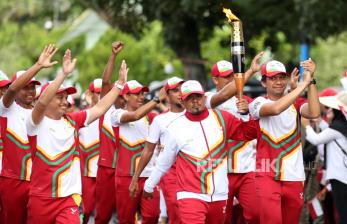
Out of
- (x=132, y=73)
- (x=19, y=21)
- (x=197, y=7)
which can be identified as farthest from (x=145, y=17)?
(x=19, y=21)

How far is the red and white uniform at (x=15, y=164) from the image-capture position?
11398mm

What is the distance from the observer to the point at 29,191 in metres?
11.1

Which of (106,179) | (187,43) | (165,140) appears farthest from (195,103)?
(187,43)

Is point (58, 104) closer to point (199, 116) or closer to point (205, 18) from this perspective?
point (199, 116)

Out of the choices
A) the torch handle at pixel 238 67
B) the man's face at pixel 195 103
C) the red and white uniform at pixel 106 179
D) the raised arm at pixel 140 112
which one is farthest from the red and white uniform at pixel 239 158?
the torch handle at pixel 238 67

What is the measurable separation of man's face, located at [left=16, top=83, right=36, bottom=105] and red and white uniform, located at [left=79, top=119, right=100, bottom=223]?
2.75 meters

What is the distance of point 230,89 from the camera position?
36.5 ft

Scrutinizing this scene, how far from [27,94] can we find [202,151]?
2331 millimetres

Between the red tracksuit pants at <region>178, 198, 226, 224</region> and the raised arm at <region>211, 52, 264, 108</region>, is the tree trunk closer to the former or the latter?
the raised arm at <region>211, 52, 264, 108</region>

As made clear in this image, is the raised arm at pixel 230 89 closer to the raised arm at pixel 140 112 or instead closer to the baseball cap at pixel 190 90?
the baseball cap at pixel 190 90

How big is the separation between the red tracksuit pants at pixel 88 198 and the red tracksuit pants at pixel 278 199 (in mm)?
3702

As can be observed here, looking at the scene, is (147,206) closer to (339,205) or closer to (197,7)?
(339,205)

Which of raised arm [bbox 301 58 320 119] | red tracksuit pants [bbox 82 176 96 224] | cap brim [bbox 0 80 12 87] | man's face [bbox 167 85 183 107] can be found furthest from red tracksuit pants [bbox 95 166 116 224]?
raised arm [bbox 301 58 320 119]

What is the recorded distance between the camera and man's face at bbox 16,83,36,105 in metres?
11.3
